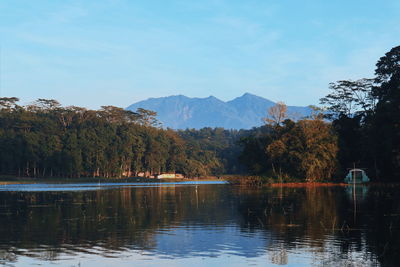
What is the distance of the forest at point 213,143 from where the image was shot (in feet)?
242

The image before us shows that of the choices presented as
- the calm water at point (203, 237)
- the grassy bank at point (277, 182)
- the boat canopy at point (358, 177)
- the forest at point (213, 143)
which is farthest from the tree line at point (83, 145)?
the calm water at point (203, 237)

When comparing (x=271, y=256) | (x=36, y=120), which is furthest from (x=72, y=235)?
(x=36, y=120)

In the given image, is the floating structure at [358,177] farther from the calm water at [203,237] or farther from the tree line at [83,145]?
the tree line at [83,145]

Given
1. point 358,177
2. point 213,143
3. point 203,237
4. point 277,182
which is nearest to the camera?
point 203,237

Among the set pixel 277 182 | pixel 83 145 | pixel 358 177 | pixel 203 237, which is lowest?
pixel 203 237

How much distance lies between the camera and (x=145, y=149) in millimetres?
130750

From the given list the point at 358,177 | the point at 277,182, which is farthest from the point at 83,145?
the point at 358,177

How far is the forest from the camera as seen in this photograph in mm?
73875

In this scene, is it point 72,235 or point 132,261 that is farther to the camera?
point 72,235

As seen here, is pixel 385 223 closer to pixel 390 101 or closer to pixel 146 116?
pixel 390 101

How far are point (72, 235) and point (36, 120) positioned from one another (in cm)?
10050

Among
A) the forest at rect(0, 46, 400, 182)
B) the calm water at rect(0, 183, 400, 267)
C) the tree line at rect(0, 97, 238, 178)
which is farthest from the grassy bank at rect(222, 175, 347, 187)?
the tree line at rect(0, 97, 238, 178)

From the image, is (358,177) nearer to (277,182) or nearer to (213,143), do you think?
(277,182)

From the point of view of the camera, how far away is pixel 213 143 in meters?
178
